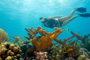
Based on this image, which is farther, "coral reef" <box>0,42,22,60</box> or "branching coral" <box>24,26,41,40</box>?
"branching coral" <box>24,26,41,40</box>

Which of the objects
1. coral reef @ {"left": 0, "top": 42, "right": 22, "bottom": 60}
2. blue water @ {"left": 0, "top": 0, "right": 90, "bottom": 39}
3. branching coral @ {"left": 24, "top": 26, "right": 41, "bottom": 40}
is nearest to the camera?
coral reef @ {"left": 0, "top": 42, "right": 22, "bottom": 60}

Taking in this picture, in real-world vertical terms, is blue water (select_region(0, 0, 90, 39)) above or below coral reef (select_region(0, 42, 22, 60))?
above

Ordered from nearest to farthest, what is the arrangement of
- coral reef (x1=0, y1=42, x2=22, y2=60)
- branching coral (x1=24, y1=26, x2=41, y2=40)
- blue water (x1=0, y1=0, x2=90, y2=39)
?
coral reef (x1=0, y1=42, x2=22, y2=60)
branching coral (x1=24, y1=26, x2=41, y2=40)
blue water (x1=0, y1=0, x2=90, y2=39)

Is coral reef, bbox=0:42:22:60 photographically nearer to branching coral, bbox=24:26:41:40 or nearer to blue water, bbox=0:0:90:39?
branching coral, bbox=24:26:41:40

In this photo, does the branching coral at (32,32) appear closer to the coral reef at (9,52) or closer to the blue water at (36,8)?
the coral reef at (9,52)

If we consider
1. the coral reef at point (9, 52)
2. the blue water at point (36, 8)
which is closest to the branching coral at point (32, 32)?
the coral reef at point (9, 52)

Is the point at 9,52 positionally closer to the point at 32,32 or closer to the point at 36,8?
the point at 32,32

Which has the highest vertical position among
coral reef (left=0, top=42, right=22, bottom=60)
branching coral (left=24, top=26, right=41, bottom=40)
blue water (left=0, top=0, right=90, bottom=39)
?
blue water (left=0, top=0, right=90, bottom=39)

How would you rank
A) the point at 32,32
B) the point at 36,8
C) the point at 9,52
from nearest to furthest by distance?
the point at 9,52 < the point at 32,32 < the point at 36,8

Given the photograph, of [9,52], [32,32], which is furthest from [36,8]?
[9,52]

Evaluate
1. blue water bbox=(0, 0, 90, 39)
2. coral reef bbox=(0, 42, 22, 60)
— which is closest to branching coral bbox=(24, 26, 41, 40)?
coral reef bbox=(0, 42, 22, 60)

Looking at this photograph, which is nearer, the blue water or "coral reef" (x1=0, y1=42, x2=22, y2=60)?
"coral reef" (x1=0, y1=42, x2=22, y2=60)

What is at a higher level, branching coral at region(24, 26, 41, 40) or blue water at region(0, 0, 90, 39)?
blue water at region(0, 0, 90, 39)

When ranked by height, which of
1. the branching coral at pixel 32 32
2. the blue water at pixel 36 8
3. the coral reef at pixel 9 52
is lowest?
the coral reef at pixel 9 52
